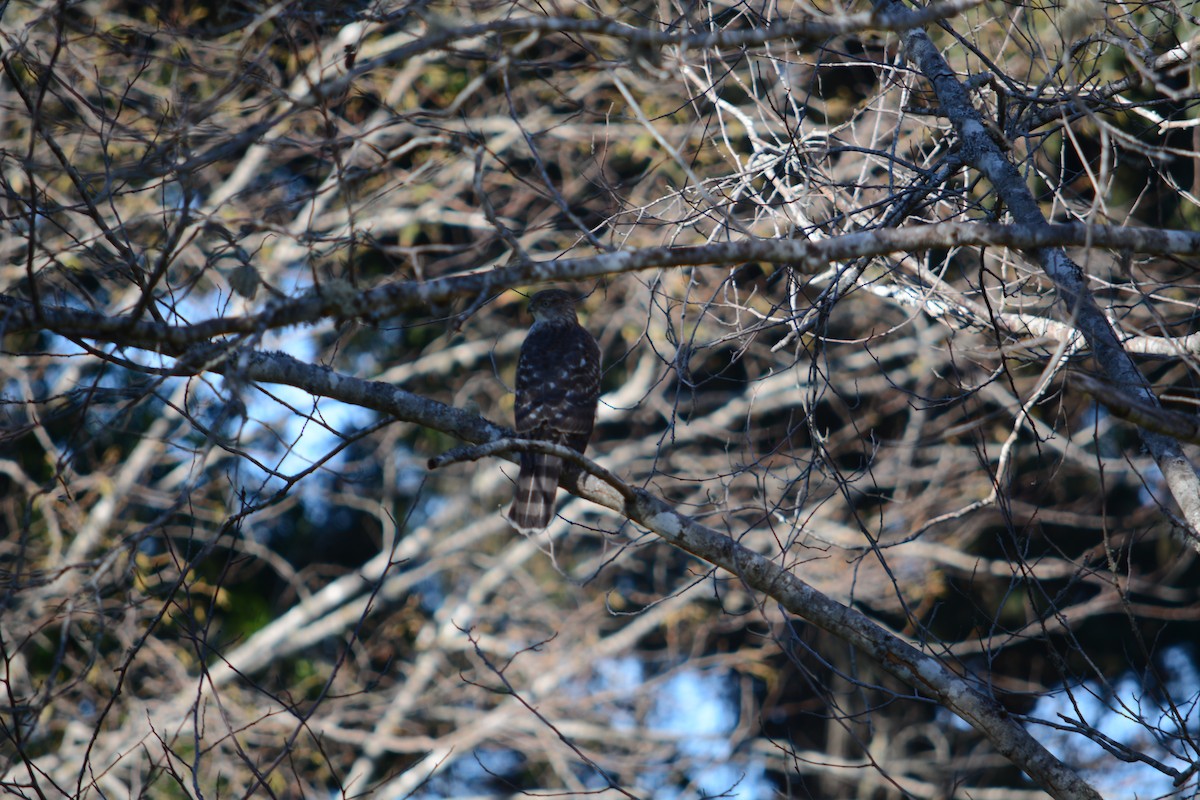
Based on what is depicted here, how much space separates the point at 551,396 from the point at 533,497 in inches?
30.4

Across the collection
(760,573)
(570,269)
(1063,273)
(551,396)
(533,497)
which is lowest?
(533,497)

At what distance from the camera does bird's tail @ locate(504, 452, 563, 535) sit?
4.21 meters

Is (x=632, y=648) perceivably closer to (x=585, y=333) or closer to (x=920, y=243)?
(x=585, y=333)

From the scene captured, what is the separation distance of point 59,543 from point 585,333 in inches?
177

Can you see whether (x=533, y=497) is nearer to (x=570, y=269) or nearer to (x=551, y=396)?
(x=551, y=396)

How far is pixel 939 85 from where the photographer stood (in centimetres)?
334

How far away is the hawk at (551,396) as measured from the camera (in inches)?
169

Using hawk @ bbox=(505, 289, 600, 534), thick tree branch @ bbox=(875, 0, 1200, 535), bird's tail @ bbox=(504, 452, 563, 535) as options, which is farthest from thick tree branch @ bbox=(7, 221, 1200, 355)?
hawk @ bbox=(505, 289, 600, 534)

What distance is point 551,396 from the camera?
4934 millimetres

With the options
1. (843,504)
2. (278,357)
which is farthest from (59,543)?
(843,504)

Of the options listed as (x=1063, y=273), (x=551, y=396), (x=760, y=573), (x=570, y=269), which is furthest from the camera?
(x=551, y=396)

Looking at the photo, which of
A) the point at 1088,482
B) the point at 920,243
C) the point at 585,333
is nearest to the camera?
the point at 920,243

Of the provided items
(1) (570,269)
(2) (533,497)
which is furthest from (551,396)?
(1) (570,269)

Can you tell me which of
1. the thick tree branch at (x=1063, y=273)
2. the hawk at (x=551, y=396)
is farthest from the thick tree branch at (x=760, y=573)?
the hawk at (x=551, y=396)
